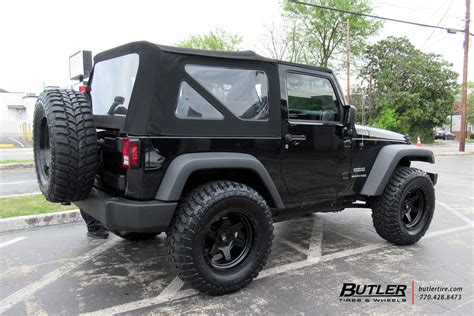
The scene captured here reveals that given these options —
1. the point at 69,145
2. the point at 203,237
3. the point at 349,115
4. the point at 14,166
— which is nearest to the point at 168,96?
the point at 69,145

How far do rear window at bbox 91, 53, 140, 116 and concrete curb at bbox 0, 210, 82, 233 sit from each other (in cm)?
237

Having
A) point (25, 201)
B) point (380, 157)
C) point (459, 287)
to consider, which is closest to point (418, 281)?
point (459, 287)

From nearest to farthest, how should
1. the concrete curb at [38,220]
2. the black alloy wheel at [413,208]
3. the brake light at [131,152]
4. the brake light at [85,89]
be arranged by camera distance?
1. the brake light at [131,152]
2. the brake light at [85,89]
3. the black alloy wheel at [413,208]
4. the concrete curb at [38,220]

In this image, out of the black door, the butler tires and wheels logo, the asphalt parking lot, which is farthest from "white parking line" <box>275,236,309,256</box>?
the butler tires and wheels logo

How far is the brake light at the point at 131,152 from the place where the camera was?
284 cm

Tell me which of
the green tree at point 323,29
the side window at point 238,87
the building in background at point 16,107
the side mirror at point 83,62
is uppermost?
the green tree at point 323,29

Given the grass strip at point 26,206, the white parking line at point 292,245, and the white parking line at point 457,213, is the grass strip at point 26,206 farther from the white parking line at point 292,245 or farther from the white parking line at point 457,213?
the white parking line at point 457,213

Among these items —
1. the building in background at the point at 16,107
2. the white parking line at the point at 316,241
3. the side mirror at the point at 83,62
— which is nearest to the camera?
the white parking line at the point at 316,241

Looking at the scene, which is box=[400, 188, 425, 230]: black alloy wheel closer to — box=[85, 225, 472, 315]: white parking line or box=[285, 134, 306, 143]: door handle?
box=[85, 225, 472, 315]: white parking line

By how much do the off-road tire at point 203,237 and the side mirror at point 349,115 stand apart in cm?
148

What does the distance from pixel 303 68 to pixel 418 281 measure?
2344 mm

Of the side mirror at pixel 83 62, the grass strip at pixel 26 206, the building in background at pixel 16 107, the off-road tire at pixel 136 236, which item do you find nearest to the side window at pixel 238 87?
the off-road tire at pixel 136 236

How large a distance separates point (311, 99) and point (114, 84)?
1979 mm

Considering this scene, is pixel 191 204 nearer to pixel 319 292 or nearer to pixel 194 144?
pixel 194 144
